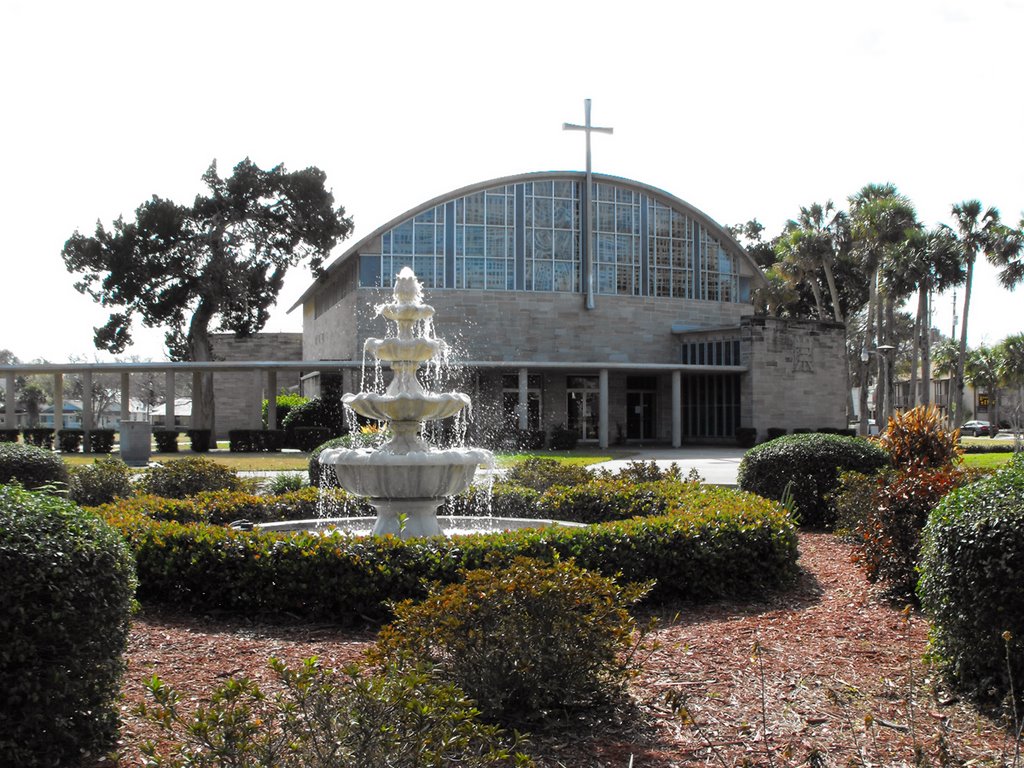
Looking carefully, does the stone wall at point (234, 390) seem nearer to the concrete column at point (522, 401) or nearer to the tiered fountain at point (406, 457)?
the concrete column at point (522, 401)

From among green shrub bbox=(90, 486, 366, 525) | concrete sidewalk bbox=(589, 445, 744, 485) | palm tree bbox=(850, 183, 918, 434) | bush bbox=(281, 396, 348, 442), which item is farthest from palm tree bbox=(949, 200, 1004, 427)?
green shrub bbox=(90, 486, 366, 525)

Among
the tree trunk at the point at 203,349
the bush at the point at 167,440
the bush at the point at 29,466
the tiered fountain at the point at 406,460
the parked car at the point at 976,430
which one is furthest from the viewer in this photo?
the parked car at the point at 976,430

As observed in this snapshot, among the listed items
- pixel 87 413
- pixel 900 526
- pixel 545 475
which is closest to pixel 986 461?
pixel 545 475

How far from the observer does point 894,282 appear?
4156 centimetres

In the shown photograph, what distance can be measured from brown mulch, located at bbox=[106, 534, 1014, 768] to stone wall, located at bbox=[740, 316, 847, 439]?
101 ft

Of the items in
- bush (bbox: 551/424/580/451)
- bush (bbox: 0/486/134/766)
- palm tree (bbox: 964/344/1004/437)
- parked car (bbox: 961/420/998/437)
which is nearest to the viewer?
bush (bbox: 0/486/134/766)

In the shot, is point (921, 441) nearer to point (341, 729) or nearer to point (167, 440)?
point (341, 729)

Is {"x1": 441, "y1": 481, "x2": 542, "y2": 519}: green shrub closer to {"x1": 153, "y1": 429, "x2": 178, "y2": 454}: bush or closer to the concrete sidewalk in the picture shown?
the concrete sidewalk

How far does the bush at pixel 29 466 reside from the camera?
46.5 feet

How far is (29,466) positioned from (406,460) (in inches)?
318

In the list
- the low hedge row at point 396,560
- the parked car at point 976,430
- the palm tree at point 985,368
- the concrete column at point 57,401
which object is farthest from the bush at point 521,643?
the parked car at point 976,430

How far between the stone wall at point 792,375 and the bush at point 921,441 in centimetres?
2475

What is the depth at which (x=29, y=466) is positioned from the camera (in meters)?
14.3

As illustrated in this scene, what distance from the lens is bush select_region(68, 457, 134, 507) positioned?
15227 millimetres
